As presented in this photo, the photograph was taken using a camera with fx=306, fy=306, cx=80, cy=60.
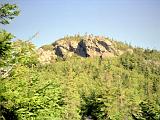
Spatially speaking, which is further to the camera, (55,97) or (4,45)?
(55,97)

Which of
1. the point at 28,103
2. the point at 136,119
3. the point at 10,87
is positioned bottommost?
the point at 136,119

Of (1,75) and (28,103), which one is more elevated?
(1,75)

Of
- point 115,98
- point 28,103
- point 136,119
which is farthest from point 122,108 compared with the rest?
point 28,103

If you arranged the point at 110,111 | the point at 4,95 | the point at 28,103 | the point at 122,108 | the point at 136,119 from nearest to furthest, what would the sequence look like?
the point at 4,95
the point at 28,103
the point at 110,111
the point at 122,108
the point at 136,119

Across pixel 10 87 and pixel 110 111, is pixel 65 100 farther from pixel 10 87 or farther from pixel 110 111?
pixel 10 87

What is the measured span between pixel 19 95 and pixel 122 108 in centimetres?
4156

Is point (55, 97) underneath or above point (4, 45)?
underneath

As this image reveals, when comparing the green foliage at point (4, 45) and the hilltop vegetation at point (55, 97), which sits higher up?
the green foliage at point (4, 45)

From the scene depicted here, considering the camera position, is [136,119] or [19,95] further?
[136,119]

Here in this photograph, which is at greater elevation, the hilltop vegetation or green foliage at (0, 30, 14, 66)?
green foliage at (0, 30, 14, 66)

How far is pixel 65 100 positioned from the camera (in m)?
48.1

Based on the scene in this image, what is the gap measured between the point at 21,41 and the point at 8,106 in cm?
273

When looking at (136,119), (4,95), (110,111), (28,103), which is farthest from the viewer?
(136,119)

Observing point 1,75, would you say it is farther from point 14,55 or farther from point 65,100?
point 65,100
